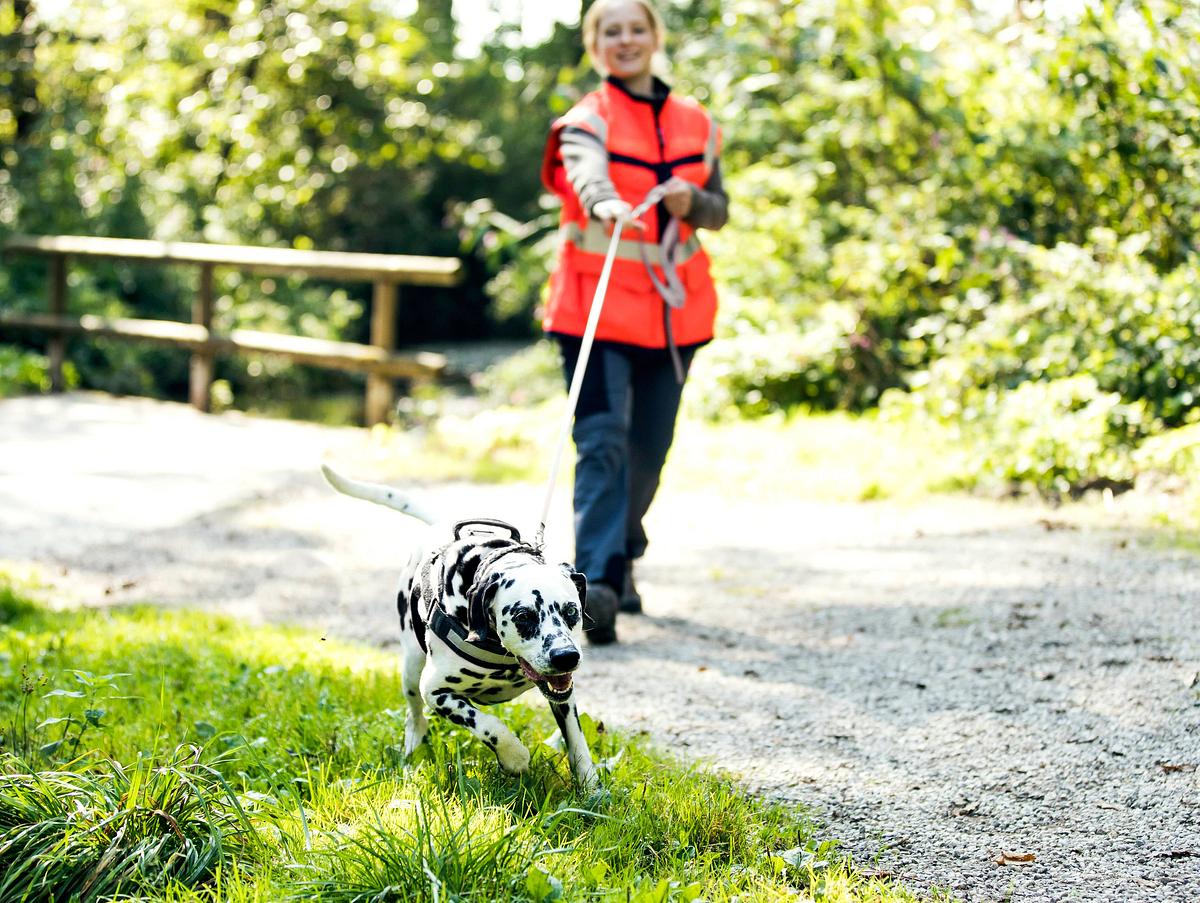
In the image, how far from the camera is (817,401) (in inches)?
328

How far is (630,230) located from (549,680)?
217 centimetres

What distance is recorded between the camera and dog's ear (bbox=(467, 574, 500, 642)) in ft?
8.14

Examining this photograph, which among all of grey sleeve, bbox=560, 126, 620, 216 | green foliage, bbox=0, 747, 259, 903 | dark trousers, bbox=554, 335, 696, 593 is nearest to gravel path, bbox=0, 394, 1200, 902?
dark trousers, bbox=554, 335, 696, 593

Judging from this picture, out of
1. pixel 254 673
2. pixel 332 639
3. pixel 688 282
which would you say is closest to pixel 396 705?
pixel 254 673

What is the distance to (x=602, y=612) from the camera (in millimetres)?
4156

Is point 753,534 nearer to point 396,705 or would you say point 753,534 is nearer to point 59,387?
point 396,705

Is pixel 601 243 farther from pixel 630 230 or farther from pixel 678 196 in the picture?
pixel 678 196

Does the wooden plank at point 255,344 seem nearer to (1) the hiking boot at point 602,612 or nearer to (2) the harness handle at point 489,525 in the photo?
(1) the hiking boot at point 602,612

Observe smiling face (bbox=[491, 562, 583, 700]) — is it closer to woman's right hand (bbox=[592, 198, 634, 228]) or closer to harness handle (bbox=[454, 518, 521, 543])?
harness handle (bbox=[454, 518, 521, 543])

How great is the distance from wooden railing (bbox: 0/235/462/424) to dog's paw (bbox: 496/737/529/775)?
6004 millimetres

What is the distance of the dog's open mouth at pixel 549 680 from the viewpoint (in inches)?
95.1

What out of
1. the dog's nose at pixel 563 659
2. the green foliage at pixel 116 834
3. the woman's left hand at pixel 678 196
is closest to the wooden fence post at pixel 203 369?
the woman's left hand at pixel 678 196

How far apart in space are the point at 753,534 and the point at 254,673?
113 inches

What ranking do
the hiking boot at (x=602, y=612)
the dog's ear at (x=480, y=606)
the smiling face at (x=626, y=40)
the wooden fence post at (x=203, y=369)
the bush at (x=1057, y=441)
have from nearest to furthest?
the dog's ear at (x=480, y=606), the hiking boot at (x=602, y=612), the smiling face at (x=626, y=40), the bush at (x=1057, y=441), the wooden fence post at (x=203, y=369)
